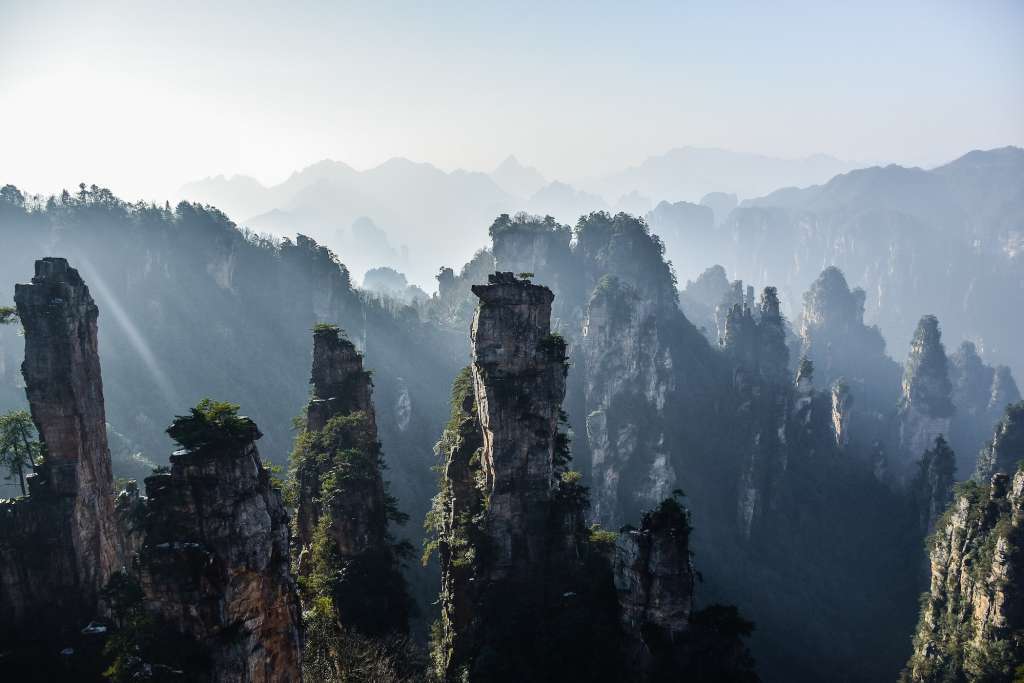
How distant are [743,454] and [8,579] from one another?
76.0 meters

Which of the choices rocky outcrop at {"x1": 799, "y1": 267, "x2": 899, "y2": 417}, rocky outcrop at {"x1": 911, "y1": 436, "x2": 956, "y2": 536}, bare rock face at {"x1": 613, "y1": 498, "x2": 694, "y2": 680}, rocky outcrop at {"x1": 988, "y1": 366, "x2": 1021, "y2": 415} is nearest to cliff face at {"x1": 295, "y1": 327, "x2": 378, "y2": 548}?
bare rock face at {"x1": 613, "y1": 498, "x2": 694, "y2": 680}

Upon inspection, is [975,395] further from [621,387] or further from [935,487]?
[621,387]

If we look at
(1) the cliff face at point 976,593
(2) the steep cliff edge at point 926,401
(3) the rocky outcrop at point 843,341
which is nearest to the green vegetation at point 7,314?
(1) the cliff face at point 976,593

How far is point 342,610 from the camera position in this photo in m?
29.5

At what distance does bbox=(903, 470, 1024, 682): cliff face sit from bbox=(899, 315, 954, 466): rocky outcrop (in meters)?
59.7

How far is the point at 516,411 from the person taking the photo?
3128 cm

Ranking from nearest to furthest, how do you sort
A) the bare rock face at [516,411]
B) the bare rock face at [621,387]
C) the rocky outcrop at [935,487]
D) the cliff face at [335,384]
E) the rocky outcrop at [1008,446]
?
the bare rock face at [516,411] → the cliff face at [335,384] → the rocky outcrop at [935,487] → the rocky outcrop at [1008,446] → the bare rock face at [621,387]

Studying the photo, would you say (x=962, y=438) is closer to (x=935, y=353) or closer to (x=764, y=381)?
(x=935, y=353)

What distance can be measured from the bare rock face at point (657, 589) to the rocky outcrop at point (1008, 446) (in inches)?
2670

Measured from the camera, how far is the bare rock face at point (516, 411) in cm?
3131

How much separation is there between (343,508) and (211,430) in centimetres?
1354

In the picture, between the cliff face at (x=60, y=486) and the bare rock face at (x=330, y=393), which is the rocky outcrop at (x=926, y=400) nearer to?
the bare rock face at (x=330, y=393)

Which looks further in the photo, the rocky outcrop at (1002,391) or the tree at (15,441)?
the rocky outcrop at (1002,391)

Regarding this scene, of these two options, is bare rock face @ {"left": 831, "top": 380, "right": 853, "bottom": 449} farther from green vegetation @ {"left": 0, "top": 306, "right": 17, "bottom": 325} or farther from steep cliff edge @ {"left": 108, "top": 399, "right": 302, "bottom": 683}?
green vegetation @ {"left": 0, "top": 306, "right": 17, "bottom": 325}
